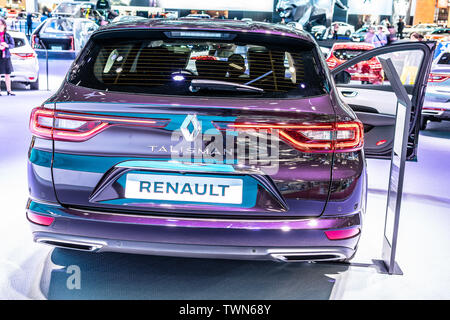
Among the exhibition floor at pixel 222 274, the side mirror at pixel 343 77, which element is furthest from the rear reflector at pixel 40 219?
the side mirror at pixel 343 77

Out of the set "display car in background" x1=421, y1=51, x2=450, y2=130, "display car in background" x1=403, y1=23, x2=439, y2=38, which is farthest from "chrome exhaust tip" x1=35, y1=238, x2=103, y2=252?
"display car in background" x1=403, y1=23, x2=439, y2=38

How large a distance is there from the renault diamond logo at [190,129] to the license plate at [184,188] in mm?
167

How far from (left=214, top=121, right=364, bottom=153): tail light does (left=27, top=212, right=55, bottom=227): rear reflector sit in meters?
0.87

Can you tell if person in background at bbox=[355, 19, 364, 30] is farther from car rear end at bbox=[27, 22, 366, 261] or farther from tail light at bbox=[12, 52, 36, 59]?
car rear end at bbox=[27, 22, 366, 261]

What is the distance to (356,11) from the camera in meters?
30.9

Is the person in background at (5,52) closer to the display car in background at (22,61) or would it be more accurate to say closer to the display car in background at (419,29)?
the display car in background at (22,61)

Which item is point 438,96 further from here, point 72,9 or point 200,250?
point 72,9

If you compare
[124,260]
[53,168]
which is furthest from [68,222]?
[124,260]

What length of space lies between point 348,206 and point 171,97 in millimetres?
904

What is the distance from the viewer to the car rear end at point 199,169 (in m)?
2.14

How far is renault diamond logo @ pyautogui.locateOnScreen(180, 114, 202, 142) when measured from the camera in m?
2.12

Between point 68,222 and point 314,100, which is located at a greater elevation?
point 314,100
